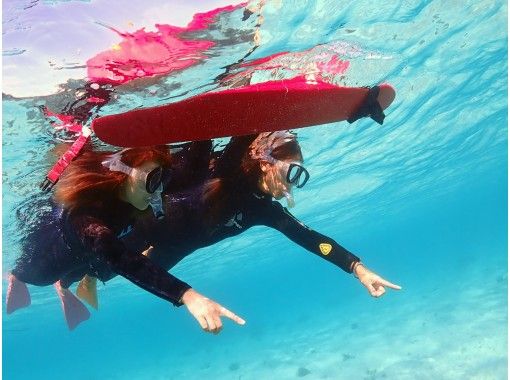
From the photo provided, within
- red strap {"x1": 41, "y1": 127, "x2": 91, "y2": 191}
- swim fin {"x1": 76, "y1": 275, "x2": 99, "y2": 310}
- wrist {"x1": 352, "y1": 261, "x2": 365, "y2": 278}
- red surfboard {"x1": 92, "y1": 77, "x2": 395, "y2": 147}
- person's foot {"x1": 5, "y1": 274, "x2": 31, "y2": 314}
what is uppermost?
red surfboard {"x1": 92, "y1": 77, "x2": 395, "y2": 147}

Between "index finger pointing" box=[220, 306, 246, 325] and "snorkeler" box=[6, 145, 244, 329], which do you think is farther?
"snorkeler" box=[6, 145, 244, 329]

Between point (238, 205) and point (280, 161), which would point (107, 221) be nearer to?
point (238, 205)

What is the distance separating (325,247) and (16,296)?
8158mm

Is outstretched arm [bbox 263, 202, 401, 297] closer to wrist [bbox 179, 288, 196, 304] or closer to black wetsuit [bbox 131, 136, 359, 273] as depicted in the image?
black wetsuit [bbox 131, 136, 359, 273]

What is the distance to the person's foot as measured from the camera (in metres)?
9.59

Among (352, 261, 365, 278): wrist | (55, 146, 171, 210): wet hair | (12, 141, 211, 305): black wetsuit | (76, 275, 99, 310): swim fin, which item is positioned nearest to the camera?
(12, 141, 211, 305): black wetsuit

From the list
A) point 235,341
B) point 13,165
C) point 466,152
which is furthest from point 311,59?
point 235,341

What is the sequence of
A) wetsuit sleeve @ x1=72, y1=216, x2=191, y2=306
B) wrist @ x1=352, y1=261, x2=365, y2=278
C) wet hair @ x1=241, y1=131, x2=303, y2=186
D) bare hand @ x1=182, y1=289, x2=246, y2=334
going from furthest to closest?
wet hair @ x1=241, y1=131, x2=303, y2=186
wrist @ x1=352, y1=261, x2=365, y2=278
wetsuit sleeve @ x1=72, y1=216, x2=191, y2=306
bare hand @ x1=182, y1=289, x2=246, y2=334

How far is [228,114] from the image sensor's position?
5453 millimetres

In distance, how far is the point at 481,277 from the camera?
4078cm

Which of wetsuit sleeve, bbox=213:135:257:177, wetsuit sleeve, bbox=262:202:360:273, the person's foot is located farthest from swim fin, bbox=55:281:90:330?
wetsuit sleeve, bbox=262:202:360:273

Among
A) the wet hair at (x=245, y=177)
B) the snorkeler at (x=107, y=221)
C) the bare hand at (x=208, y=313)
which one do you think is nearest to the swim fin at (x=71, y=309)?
the snorkeler at (x=107, y=221)

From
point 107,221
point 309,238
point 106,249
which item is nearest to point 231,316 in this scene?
point 106,249

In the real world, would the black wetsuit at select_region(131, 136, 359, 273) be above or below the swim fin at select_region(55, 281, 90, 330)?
above
